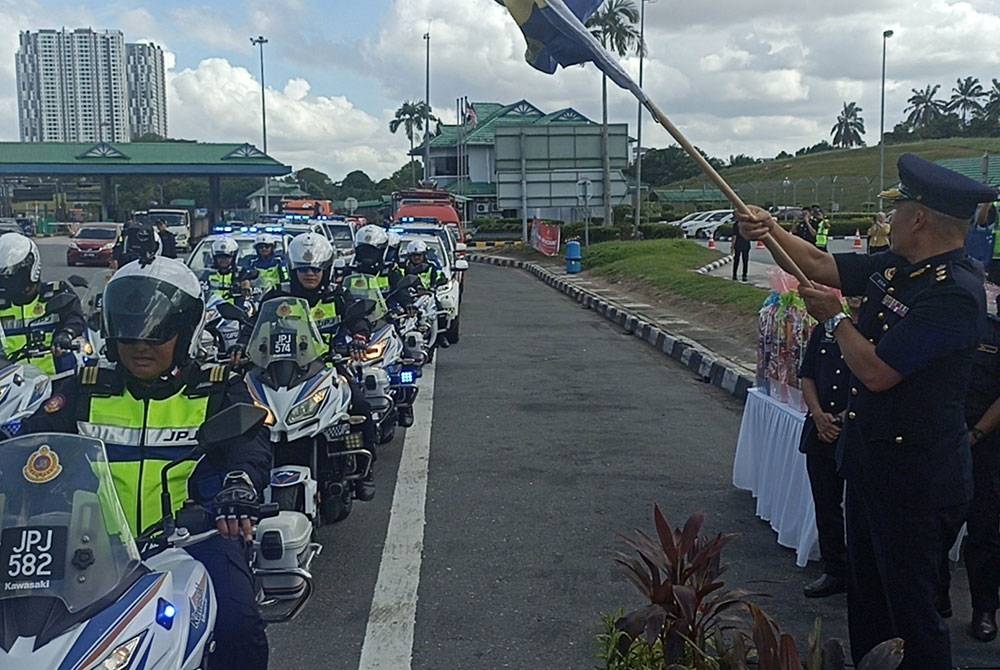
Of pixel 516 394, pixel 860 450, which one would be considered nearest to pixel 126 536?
pixel 860 450

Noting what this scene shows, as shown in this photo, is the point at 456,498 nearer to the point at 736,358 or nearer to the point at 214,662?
the point at 214,662

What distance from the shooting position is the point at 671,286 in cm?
2186

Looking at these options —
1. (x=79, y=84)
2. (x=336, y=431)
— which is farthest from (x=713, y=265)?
(x=79, y=84)

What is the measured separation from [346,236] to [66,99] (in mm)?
79162

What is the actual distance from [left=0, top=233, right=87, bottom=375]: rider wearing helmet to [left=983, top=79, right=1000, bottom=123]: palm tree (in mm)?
101743

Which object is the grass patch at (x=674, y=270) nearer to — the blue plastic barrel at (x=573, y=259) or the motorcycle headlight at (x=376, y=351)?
the blue plastic barrel at (x=573, y=259)

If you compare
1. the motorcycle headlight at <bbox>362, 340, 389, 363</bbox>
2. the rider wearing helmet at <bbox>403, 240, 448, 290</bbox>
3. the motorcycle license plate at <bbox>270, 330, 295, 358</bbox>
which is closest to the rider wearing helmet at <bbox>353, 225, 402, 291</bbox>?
the rider wearing helmet at <bbox>403, 240, 448, 290</bbox>

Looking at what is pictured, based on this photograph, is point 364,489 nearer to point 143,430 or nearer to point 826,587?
point 826,587

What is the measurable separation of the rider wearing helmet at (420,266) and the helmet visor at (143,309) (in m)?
8.17

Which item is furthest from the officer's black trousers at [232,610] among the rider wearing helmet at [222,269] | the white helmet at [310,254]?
the rider wearing helmet at [222,269]

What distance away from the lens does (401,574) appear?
18.1ft

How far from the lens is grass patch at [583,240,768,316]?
18.0 m

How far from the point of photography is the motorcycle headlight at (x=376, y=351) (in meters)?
8.17

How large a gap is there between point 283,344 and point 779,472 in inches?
113
